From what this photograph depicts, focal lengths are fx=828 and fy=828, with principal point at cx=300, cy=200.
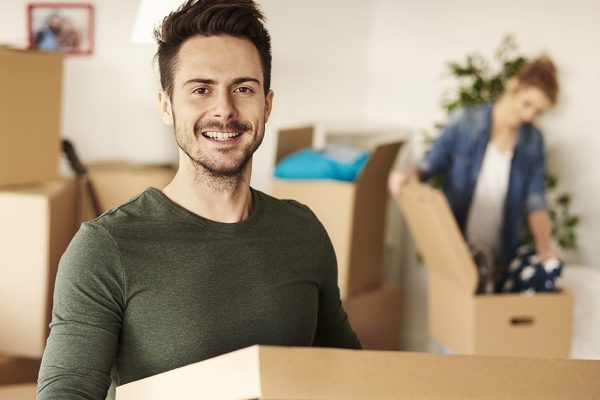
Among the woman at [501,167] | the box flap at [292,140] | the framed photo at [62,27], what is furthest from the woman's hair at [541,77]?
the framed photo at [62,27]

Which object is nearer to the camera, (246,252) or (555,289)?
(246,252)

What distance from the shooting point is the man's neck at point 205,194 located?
112 cm

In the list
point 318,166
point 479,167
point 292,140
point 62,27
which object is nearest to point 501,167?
point 479,167

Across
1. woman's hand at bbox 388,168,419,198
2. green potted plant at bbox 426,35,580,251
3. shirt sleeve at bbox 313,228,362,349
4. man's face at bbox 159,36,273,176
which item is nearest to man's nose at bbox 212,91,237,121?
man's face at bbox 159,36,273,176

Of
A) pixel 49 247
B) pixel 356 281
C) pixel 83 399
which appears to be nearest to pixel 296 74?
pixel 356 281

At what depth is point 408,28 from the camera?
3.73 m

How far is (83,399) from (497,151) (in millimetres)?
2034

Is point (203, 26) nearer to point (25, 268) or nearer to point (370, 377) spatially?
point (370, 377)

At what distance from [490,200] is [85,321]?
2.01m

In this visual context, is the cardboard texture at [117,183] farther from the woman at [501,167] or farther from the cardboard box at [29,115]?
the woman at [501,167]

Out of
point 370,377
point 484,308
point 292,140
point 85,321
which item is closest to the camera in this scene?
point 370,377

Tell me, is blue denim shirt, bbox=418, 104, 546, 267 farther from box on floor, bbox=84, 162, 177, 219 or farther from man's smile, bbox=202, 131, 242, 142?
man's smile, bbox=202, 131, 242, 142

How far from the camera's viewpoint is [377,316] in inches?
132

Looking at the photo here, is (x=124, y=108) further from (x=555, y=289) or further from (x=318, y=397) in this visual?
(x=318, y=397)
